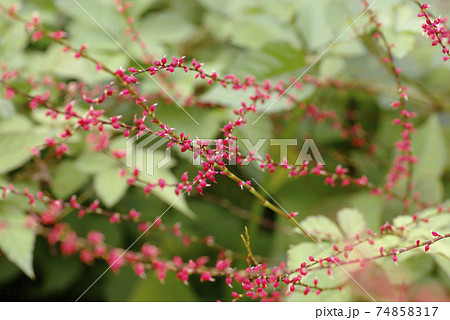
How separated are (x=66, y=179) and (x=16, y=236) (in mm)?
214

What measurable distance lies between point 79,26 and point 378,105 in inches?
29.9

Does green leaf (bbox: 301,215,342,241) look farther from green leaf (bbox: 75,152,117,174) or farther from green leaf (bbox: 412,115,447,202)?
green leaf (bbox: 75,152,117,174)

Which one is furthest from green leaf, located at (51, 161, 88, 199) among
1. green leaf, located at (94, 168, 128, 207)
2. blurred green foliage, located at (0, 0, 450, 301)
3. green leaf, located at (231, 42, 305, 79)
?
green leaf, located at (231, 42, 305, 79)

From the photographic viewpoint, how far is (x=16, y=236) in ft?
2.98

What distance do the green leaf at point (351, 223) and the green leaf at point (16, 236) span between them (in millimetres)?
559

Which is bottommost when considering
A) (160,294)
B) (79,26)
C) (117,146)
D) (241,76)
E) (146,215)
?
(160,294)

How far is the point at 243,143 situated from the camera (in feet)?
2.84

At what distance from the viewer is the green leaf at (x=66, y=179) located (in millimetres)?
1073

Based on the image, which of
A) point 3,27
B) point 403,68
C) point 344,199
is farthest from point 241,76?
point 3,27

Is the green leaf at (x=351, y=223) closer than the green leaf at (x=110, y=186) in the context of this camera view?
Yes

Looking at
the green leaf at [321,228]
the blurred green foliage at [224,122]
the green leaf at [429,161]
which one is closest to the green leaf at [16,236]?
the blurred green foliage at [224,122]

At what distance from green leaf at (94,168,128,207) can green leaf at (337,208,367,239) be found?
1.40 ft

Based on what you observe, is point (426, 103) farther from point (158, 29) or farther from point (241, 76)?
point (158, 29)

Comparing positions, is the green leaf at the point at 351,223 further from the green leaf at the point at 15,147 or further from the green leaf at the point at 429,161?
the green leaf at the point at 15,147
